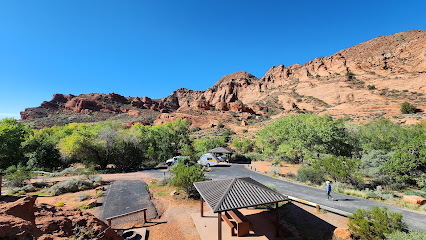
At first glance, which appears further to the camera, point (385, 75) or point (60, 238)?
point (385, 75)

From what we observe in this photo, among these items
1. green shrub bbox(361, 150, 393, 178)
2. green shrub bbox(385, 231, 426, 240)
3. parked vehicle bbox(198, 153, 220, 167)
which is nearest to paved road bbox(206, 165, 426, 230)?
green shrub bbox(385, 231, 426, 240)

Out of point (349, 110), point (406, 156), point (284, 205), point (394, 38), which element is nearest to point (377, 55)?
point (394, 38)

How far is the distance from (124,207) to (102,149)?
14744 mm

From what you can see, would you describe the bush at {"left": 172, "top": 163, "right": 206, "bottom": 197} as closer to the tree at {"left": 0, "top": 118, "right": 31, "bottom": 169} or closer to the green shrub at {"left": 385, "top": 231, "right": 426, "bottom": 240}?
the green shrub at {"left": 385, "top": 231, "right": 426, "bottom": 240}

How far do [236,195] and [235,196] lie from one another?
0.09 metres

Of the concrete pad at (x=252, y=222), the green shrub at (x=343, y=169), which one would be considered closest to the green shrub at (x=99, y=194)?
→ the concrete pad at (x=252, y=222)

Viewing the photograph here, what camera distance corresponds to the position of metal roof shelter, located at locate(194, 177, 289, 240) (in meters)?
6.11

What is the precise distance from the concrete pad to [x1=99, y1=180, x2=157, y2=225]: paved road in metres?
2.66

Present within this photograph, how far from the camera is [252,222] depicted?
8.30 m

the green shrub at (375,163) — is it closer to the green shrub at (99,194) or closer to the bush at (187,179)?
the bush at (187,179)

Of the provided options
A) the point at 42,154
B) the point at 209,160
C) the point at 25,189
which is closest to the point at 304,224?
the point at 209,160

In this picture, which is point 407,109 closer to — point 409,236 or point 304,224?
point 304,224

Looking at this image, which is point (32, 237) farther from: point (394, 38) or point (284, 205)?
point (394, 38)

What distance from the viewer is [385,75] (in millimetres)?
58312
